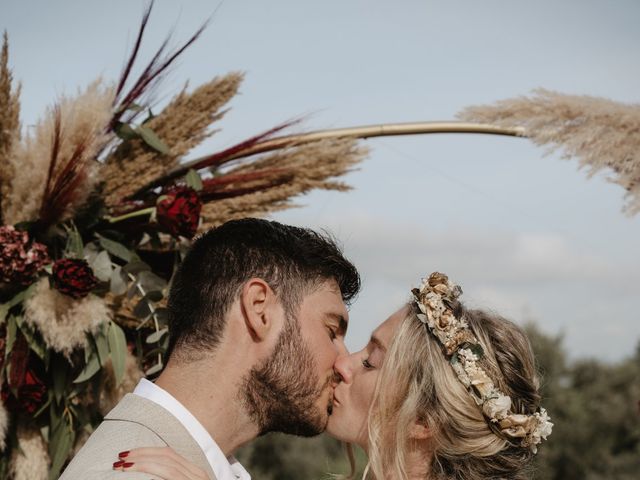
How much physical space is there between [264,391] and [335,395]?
2.71 ft

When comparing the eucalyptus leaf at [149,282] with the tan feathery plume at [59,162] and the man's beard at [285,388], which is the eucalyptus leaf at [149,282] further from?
the man's beard at [285,388]

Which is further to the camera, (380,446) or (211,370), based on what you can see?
(380,446)

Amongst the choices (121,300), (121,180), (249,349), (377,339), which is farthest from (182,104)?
(377,339)

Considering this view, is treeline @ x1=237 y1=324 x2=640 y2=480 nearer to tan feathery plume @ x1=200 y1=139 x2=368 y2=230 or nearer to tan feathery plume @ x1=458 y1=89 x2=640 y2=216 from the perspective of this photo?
tan feathery plume @ x1=200 y1=139 x2=368 y2=230

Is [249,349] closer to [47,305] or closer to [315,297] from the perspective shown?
[315,297]

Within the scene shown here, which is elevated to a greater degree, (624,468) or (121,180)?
(121,180)

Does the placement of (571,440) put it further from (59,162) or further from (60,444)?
(59,162)

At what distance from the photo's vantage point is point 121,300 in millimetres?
3326

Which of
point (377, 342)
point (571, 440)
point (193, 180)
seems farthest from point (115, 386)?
point (571, 440)

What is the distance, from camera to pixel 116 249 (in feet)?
10.8

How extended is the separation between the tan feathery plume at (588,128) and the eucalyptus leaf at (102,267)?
179 cm

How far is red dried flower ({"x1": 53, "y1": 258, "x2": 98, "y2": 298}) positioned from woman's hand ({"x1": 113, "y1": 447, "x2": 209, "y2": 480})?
0.83 metres

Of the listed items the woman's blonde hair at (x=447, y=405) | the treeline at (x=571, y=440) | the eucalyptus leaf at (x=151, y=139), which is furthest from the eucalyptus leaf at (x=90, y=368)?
the treeline at (x=571, y=440)

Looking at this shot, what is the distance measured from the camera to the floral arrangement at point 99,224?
10.2 feet
